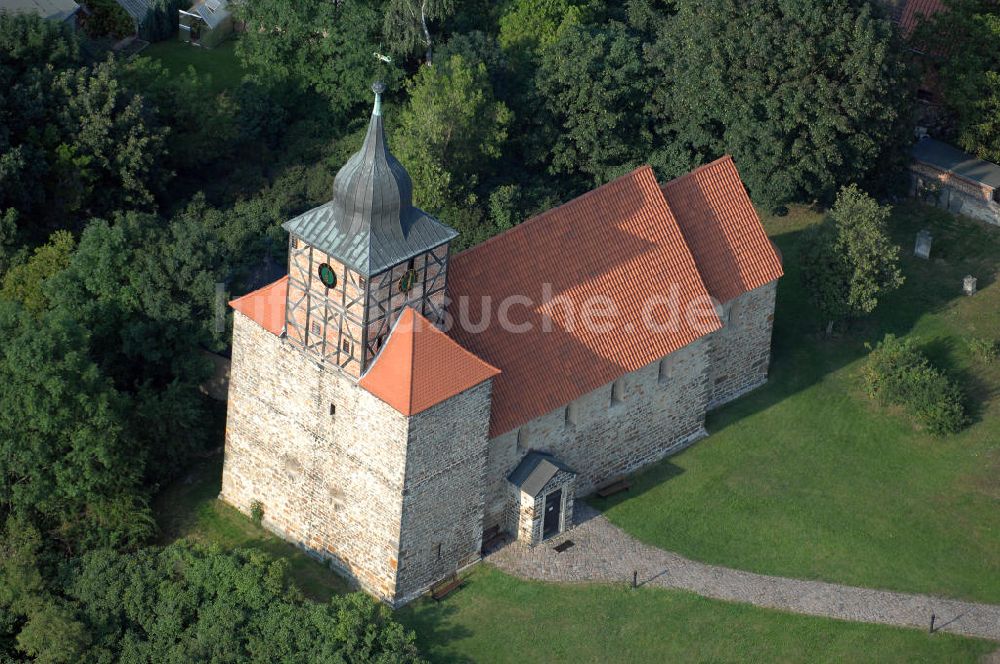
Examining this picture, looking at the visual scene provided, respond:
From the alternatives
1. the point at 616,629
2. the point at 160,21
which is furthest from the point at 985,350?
the point at 160,21

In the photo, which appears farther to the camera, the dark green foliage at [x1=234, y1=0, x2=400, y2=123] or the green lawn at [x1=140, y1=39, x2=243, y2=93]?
the green lawn at [x1=140, y1=39, x2=243, y2=93]

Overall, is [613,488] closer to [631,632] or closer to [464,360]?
[631,632]

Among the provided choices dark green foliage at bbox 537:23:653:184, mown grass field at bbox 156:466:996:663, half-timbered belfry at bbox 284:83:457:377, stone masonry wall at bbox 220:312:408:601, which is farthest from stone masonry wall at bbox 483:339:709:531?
dark green foliage at bbox 537:23:653:184

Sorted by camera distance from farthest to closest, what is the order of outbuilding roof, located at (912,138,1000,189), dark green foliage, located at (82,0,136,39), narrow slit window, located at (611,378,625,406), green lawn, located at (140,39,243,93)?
dark green foliage, located at (82,0,136,39) < green lawn, located at (140,39,243,93) < outbuilding roof, located at (912,138,1000,189) < narrow slit window, located at (611,378,625,406)

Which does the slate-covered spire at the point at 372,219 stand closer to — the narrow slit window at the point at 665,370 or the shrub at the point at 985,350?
the narrow slit window at the point at 665,370

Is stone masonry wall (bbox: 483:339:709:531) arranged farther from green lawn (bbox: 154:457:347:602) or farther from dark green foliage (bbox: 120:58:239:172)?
dark green foliage (bbox: 120:58:239:172)

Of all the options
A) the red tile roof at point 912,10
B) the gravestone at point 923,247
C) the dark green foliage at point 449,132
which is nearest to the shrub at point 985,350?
the gravestone at point 923,247
